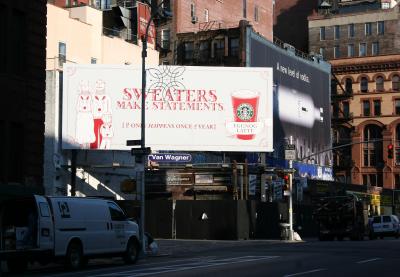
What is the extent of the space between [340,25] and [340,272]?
91.3 metres

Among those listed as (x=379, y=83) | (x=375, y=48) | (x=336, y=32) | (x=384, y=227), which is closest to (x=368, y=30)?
(x=375, y=48)

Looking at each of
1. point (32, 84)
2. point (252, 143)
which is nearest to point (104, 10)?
point (252, 143)

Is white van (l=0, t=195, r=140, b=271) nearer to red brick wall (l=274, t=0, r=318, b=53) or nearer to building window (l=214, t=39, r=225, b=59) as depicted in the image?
building window (l=214, t=39, r=225, b=59)

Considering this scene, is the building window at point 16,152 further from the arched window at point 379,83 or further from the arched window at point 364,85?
the arched window at point 364,85

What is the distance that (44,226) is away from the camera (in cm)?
2212

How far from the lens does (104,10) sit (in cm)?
6862

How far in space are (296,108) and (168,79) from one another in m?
25.3

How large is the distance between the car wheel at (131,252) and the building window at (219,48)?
1788 inches

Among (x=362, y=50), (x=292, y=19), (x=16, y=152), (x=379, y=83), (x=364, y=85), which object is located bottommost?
(x=16, y=152)

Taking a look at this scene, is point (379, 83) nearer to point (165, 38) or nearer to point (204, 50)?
point (204, 50)

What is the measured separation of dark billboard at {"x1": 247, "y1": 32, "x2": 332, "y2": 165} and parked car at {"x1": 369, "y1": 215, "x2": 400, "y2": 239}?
16.8m

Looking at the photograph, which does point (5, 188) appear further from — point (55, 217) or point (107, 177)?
point (107, 177)

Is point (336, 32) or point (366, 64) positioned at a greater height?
point (336, 32)

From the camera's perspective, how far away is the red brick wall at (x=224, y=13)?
7599 cm
